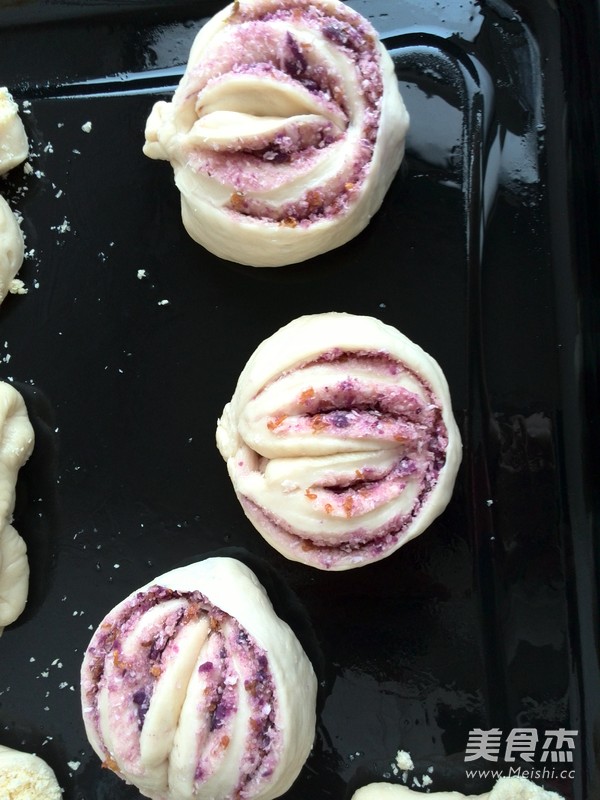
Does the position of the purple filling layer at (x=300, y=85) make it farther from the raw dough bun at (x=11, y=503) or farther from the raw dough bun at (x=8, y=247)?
the raw dough bun at (x=11, y=503)

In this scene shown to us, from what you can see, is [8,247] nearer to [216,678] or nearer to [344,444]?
[344,444]

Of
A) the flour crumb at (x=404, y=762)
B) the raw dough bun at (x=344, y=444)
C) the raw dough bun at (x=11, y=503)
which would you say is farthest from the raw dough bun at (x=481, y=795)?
the raw dough bun at (x=11, y=503)

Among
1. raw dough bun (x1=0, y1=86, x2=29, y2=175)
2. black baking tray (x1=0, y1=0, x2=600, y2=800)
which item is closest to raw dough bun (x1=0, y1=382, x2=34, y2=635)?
black baking tray (x1=0, y1=0, x2=600, y2=800)

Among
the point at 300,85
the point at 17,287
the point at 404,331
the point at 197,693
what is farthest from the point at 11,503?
the point at 300,85

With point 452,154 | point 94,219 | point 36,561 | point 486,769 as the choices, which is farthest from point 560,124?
point 36,561

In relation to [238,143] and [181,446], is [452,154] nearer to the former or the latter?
[238,143]

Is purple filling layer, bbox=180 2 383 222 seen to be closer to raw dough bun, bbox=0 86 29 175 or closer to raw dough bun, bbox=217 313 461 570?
raw dough bun, bbox=217 313 461 570
